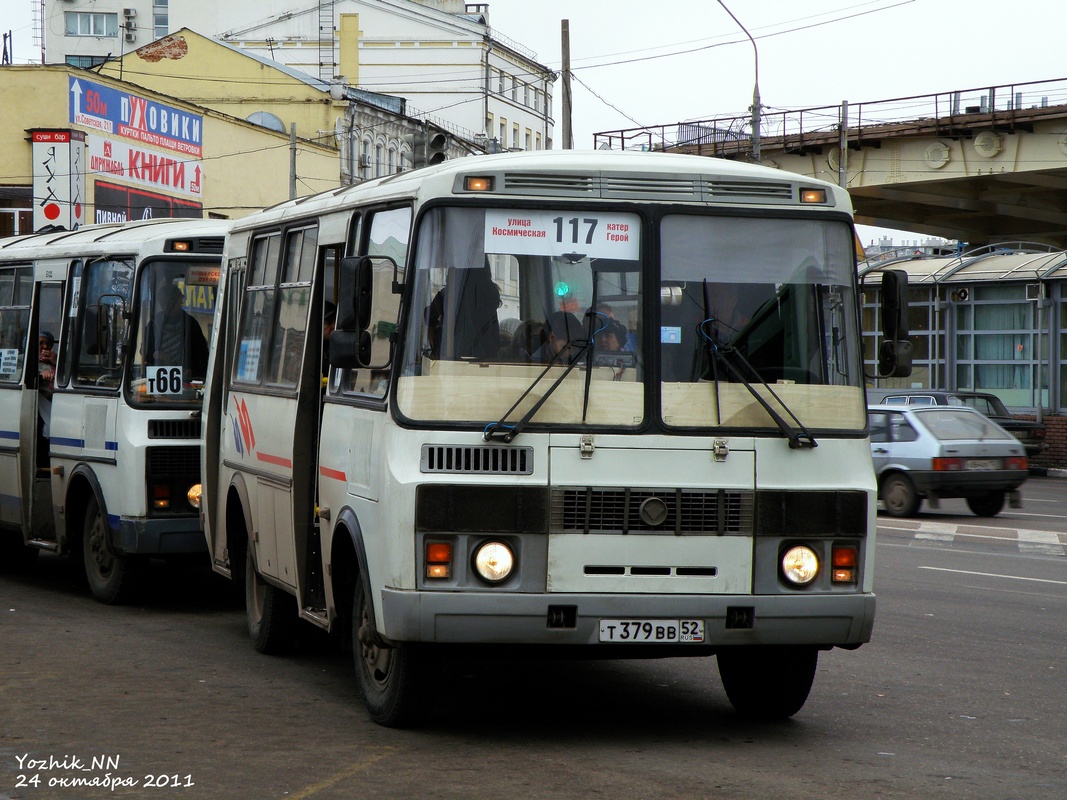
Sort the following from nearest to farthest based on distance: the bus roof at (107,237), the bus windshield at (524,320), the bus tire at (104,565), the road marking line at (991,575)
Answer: the bus windshield at (524,320), the bus tire at (104,565), the bus roof at (107,237), the road marking line at (991,575)

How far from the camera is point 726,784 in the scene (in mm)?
6348

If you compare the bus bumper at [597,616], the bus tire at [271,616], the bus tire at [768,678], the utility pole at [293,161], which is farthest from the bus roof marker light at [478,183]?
the utility pole at [293,161]

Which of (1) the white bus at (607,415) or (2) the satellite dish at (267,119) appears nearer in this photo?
(1) the white bus at (607,415)

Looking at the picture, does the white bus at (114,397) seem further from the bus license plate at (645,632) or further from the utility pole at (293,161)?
the utility pole at (293,161)

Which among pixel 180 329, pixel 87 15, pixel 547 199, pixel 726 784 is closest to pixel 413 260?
pixel 547 199

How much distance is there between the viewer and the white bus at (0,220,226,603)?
11375 millimetres

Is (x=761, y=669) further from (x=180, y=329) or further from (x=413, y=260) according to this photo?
(x=180, y=329)

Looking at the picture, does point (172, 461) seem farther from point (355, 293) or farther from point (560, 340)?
point (560, 340)

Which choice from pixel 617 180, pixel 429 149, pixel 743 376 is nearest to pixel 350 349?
pixel 617 180

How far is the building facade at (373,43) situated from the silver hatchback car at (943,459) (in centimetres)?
4837

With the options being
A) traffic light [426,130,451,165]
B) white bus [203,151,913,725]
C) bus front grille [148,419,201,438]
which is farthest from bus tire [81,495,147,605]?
white bus [203,151,913,725]

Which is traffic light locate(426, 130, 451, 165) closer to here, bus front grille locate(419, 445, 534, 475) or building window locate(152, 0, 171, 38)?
bus front grille locate(419, 445, 534, 475)

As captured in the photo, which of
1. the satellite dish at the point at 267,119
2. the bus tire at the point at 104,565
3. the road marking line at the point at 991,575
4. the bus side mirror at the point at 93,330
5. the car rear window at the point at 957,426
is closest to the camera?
the bus tire at the point at 104,565

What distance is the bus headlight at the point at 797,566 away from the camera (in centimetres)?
693
